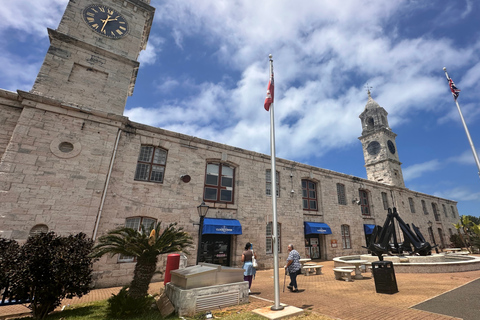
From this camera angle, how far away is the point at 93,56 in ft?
42.5

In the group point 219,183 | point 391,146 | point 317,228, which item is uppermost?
point 391,146

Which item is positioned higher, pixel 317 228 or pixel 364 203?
pixel 364 203

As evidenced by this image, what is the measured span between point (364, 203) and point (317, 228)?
9.46 metres

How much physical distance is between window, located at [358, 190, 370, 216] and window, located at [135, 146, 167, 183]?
20.3 m

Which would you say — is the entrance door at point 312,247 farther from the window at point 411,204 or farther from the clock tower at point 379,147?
the window at point 411,204

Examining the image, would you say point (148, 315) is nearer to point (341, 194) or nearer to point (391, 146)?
point (341, 194)

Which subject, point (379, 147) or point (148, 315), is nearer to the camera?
point (148, 315)

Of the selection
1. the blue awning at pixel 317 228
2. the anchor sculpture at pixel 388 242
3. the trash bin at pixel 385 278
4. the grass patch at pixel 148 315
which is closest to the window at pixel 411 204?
the blue awning at pixel 317 228

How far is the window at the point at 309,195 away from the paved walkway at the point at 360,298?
923 cm

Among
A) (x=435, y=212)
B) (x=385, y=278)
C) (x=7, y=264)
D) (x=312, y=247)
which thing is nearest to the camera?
(x=7, y=264)

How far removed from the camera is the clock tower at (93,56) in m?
11.6

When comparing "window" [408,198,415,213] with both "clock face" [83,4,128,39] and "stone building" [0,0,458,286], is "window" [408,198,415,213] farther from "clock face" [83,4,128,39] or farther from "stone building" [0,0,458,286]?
"clock face" [83,4,128,39]

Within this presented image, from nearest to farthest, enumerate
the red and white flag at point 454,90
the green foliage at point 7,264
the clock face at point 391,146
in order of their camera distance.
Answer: the green foliage at point 7,264
the red and white flag at point 454,90
the clock face at point 391,146

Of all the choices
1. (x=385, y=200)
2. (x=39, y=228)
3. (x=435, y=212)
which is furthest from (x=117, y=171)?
(x=435, y=212)
